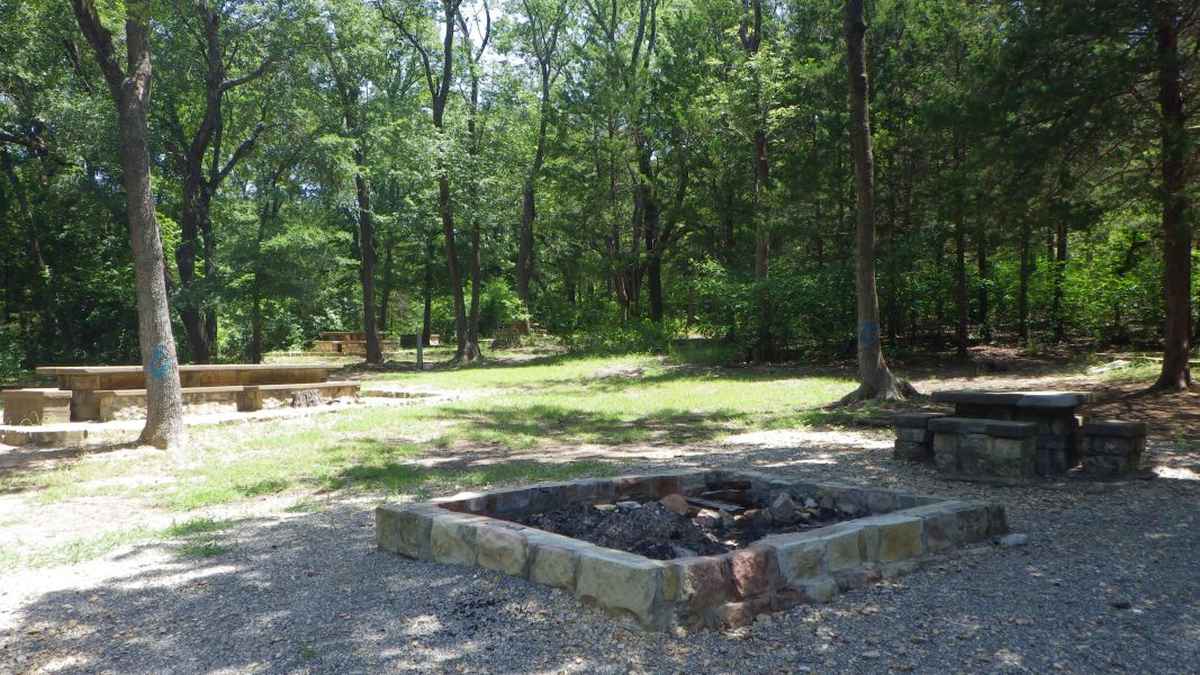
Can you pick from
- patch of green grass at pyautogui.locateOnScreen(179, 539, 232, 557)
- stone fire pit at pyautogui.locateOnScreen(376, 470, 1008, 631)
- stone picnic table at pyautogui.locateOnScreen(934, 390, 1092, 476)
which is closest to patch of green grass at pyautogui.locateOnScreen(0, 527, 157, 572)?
patch of green grass at pyautogui.locateOnScreen(179, 539, 232, 557)

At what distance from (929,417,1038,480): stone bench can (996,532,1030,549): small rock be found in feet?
6.24

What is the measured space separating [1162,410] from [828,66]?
1147 cm

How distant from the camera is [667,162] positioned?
91.6ft

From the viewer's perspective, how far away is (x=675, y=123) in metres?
27.0

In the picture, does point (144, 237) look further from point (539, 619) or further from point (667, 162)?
point (667, 162)

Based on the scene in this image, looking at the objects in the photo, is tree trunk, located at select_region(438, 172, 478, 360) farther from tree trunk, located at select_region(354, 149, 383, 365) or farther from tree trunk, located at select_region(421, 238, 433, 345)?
tree trunk, located at select_region(421, 238, 433, 345)

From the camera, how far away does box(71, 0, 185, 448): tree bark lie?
938cm

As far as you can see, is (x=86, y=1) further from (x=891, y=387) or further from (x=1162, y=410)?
(x=1162, y=410)

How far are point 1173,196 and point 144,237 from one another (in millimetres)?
12227

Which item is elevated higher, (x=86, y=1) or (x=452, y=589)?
(x=86, y=1)

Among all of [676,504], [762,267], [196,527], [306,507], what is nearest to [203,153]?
[762,267]

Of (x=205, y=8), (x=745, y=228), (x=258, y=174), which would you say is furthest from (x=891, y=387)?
(x=258, y=174)

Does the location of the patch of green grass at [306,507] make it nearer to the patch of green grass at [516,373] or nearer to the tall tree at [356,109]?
the patch of green grass at [516,373]

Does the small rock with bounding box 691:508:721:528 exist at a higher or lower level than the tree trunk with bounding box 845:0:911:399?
lower
